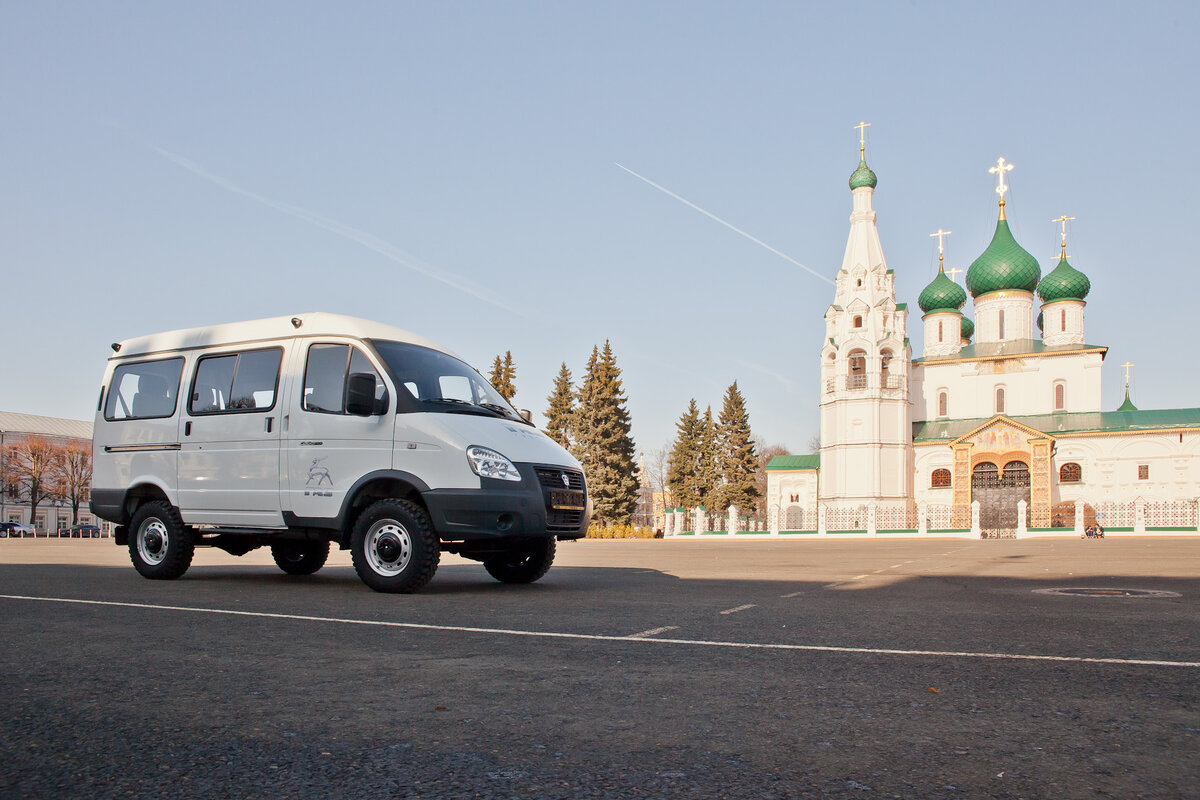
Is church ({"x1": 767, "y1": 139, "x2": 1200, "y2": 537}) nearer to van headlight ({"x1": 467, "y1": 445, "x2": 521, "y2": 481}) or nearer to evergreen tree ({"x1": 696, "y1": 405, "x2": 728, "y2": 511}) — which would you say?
evergreen tree ({"x1": 696, "y1": 405, "x2": 728, "y2": 511})

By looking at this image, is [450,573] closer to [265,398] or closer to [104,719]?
[265,398]

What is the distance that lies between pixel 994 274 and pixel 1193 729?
222 ft

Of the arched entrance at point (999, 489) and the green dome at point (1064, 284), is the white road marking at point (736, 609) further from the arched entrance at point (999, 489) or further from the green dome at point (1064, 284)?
the green dome at point (1064, 284)

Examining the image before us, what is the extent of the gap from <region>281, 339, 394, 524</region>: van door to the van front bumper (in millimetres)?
697

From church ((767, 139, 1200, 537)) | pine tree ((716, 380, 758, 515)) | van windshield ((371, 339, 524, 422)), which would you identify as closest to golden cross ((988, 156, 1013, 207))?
church ((767, 139, 1200, 537))

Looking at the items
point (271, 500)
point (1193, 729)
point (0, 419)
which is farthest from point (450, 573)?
point (0, 419)

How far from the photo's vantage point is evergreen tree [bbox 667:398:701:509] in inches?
2938

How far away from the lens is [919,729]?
329 cm

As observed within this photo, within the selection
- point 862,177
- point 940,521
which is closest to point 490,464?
point 940,521

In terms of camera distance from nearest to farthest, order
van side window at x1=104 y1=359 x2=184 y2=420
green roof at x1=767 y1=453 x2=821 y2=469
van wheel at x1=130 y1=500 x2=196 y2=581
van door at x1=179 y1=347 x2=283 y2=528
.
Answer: van door at x1=179 y1=347 x2=283 y2=528
van wheel at x1=130 y1=500 x2=196 y2=581
van side window at x1=104 y1=359 x2=184 y2=420
green roof at x1=767 y1=453 x2=821 y2=469

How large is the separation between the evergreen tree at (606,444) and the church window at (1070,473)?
2722 cm

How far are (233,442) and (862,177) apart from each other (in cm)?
5873

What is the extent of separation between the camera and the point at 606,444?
196 feet

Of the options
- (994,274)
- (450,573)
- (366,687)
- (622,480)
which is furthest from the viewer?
(994,274)
